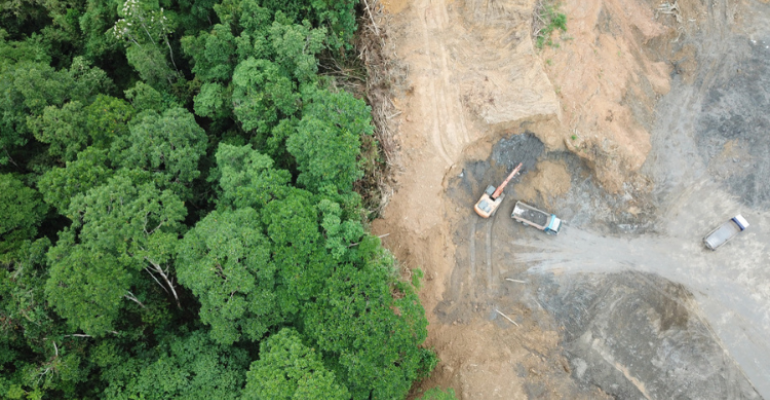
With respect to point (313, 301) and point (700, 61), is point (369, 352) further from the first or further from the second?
point (700, 61)

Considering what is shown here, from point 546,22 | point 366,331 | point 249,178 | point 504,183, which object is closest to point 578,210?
point 504,183

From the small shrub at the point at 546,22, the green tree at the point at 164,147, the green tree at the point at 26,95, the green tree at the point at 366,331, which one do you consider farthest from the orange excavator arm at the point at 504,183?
the green tree at the point at 26,95

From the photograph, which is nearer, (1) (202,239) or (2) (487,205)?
(1) (202,239)

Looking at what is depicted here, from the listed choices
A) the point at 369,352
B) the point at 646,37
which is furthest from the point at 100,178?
the point at 646,37

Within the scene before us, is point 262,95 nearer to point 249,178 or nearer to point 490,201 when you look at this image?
point 249,178

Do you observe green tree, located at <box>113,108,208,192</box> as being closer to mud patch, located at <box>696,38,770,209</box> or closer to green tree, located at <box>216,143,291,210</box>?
green tree, located at <box>216,143,291,210</box>

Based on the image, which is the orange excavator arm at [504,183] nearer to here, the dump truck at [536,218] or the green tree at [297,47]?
the dump truck at [536,218]
